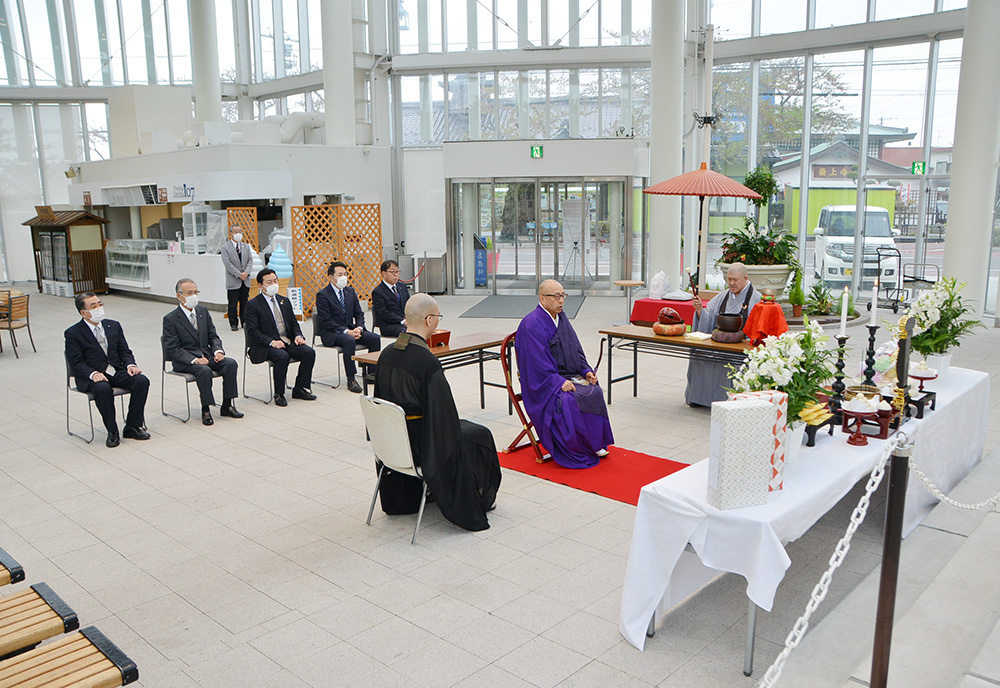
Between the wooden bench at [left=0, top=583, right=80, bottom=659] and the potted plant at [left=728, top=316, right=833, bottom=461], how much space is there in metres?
3.19

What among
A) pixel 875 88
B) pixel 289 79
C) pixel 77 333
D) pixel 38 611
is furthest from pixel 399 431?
pixel 289 79

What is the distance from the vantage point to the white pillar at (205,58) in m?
19.7

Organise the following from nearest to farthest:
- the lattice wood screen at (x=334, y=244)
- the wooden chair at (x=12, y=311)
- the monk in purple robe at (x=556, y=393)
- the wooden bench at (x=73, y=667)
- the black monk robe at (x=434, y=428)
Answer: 1. the wooden bench at (x=73, y=667)
2. the black monk robe at (x=434, y=428)
3. the monk in purple robe at (x=556, y=393)
4. the wooden chair at (x=12, y=311)
5. the lattice wood screen at (x=334, y=244)

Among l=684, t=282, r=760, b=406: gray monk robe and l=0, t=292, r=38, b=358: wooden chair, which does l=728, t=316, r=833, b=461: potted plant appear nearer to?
l=684, t=282, r=760, b=406: gray monk robe

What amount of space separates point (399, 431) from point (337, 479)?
166cm

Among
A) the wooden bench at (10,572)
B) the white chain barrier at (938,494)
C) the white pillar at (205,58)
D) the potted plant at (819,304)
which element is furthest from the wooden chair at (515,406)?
the white pillar at (205,58)

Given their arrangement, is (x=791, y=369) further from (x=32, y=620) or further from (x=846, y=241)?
(x=846, y=241)

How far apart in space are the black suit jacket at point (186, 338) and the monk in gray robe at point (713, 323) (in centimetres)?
478

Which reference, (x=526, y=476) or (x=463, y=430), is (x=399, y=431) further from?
(x=526, y=476)

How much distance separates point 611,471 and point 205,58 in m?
17.6

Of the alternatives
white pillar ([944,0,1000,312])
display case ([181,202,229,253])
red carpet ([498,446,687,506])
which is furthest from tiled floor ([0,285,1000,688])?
display case ([181,202,229,253])

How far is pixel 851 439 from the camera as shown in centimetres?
453

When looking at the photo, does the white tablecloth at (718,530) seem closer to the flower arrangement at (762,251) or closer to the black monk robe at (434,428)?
the black monk robe at (434,428)

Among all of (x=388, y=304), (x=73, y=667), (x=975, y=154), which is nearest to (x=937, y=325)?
(x=73, y=667)
